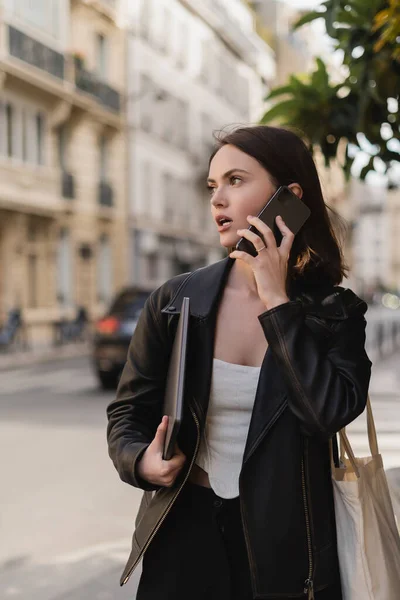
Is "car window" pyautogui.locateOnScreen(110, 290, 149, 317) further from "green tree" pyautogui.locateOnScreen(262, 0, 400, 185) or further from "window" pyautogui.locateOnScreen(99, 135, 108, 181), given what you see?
"window" pyautogui.locateOnScreen(99, 135, 108, 181)

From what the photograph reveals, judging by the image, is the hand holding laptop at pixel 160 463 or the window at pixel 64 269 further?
the window at pixel 64 269

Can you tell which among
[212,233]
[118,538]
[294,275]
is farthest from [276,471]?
[212,233]

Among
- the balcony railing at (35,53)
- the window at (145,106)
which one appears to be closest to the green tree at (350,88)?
the balcony railing at (35,53)

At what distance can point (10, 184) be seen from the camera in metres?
25.6

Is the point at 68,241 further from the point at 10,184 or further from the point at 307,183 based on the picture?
the point at 307,183

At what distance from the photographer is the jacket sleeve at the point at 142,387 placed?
207cm

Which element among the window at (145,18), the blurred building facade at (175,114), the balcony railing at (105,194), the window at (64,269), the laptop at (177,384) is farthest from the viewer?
the window at (145,18)

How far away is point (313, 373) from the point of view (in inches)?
73.6

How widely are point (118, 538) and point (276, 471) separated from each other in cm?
402

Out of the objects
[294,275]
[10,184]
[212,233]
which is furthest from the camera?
[212,233]

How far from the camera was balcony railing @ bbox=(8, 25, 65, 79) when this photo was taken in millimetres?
25469

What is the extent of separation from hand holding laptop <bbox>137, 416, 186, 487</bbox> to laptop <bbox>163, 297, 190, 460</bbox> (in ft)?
0.06

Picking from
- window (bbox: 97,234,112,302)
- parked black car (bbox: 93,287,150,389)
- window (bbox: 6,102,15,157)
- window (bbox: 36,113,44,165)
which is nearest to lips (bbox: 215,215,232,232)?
parked black car (bbox: 93,287,150,389)

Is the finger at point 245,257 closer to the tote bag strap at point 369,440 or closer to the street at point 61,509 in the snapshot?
the tote bag strap at point 369,440
